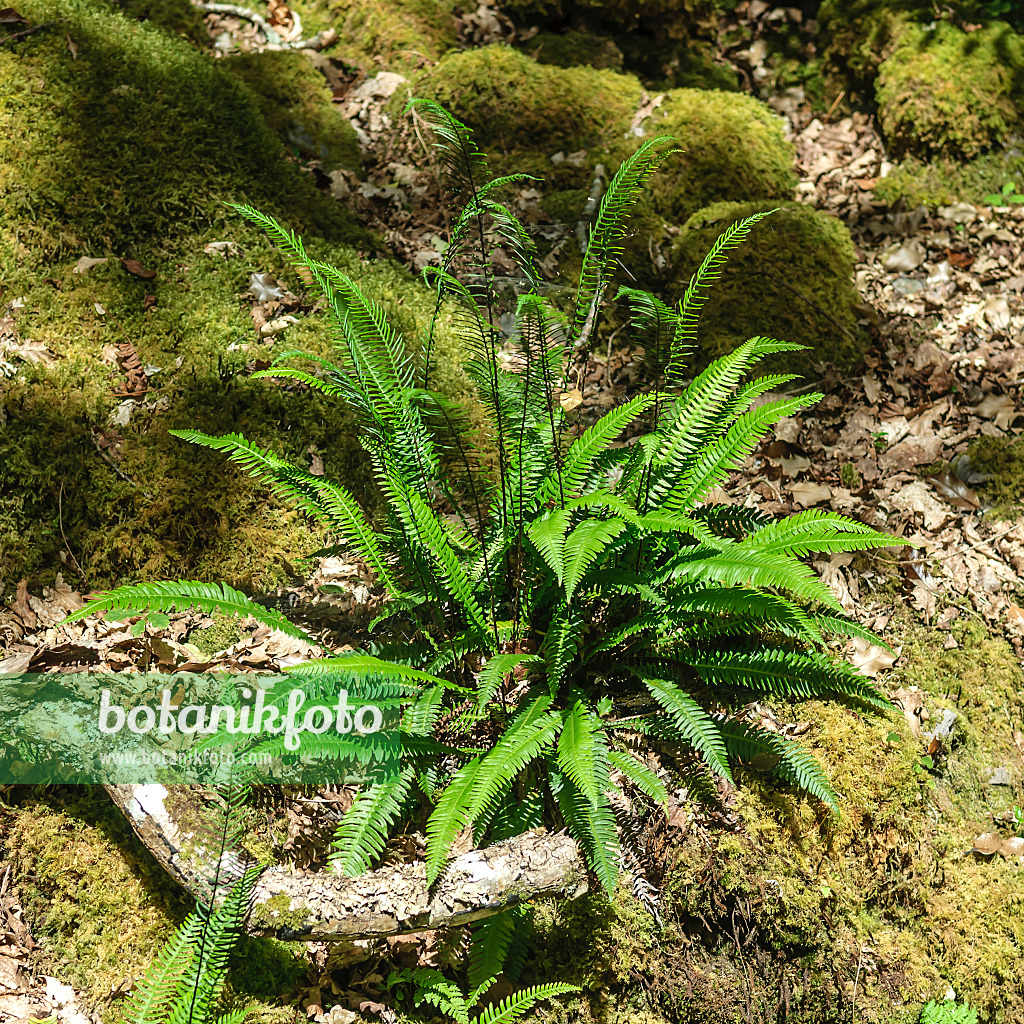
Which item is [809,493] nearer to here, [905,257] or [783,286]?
[783,286]

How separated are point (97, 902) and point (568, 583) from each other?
83.7 inches

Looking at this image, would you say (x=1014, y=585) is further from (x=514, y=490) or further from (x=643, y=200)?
(x=643, y=200)

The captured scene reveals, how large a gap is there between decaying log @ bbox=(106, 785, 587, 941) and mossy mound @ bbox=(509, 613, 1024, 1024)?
1.66ft

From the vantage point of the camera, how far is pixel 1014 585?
12.7 feet

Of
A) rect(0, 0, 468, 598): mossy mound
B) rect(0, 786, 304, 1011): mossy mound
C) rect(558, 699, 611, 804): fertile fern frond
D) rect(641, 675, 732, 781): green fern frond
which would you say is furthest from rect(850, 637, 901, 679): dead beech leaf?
rect(0, 786, 304, 1011): mossy mound

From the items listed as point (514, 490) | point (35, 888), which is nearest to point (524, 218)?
point (514, 490)

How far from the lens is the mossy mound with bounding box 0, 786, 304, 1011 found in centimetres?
278

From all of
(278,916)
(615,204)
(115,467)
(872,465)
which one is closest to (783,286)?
(872,465)

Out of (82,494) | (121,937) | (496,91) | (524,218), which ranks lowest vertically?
(121,937)

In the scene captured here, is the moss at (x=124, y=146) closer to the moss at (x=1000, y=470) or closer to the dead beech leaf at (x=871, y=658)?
the dead beech leaf at (x=871, y=658)

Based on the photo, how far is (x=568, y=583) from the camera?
2461mm

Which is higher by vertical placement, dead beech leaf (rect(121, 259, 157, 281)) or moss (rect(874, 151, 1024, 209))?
moss (rect(874, 151, 1024, 209))

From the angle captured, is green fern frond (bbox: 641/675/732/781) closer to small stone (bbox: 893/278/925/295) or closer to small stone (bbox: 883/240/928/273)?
small stone (bbox: 893/278/925/295)

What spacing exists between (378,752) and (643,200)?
13.6ft
